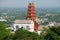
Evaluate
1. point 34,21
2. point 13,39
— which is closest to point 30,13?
point 34,21

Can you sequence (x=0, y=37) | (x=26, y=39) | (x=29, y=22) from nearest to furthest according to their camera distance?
(x=26, y=39) → (x=0, y=37) → (x=29, y=22)

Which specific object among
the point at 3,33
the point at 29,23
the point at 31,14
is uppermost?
the point at 3,33

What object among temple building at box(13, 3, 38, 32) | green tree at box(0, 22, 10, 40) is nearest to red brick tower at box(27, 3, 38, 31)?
temple building at box(13, 3, 38, 32)

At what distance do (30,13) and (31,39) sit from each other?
2595 centimetres

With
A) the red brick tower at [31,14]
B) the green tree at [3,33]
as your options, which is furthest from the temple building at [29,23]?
the green tree at [3,33]

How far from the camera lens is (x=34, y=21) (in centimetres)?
4466

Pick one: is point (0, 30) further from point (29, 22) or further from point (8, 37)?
point (29, 22)

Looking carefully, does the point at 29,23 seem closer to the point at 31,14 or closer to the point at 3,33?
the point at 31,14

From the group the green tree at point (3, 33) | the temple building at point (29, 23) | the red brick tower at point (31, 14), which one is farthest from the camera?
the red brick tower at point (31, 14)

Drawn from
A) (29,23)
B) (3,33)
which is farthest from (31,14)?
(3,33)

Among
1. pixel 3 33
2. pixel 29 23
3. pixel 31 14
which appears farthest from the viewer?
pixel 31 14

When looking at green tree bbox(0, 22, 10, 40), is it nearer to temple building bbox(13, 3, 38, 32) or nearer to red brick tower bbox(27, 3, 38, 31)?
temple building bbox(13, 3, 38, 32)

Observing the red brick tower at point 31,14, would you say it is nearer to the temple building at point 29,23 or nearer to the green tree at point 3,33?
the temple building at point 29,23

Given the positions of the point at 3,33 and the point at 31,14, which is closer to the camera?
the point at 3,33
